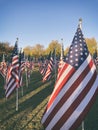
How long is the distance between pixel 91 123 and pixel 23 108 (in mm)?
5927

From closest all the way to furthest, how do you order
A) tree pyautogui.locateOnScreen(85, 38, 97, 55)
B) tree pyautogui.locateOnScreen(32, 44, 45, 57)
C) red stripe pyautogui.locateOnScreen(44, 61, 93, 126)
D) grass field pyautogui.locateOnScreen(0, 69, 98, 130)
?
red stripe pyautogui.locateOnScreen(44, 61, 93, 126) < grass field pyautogui.locateOnScreen(0, 69, 98, 130) < tree pyautogui.locateOnScreen(85, 38, 97, 55) < tree pyautogui.locateOnScreen(32, 44, 45, 57)

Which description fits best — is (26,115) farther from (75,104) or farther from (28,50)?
(28,50)

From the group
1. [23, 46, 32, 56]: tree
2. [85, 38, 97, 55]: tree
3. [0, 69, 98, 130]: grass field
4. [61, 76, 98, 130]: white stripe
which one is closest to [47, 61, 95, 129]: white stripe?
[61, 76, 98, 130]: white stripe

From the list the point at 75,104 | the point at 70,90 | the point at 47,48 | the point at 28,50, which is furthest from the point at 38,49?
the point at 75,104

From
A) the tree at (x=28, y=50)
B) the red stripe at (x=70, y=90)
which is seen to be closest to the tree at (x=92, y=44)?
the tree at (x=28, y=50)

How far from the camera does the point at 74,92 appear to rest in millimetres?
7586

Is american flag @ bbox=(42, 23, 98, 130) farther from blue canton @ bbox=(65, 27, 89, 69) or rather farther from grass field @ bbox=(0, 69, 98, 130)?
grass field @ bbox=(0, 69, 98, 130)

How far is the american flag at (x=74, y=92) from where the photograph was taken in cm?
750

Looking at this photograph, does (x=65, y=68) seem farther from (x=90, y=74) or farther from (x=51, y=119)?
(x=51, y=119)

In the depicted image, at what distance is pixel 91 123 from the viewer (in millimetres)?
15891

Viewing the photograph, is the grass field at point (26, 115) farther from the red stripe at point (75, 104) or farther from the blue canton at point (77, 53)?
the blue canton at point (77, 53)

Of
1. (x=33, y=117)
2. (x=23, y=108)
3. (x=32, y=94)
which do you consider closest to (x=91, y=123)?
(x=33, y=117)

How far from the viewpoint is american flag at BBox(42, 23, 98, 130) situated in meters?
7.50

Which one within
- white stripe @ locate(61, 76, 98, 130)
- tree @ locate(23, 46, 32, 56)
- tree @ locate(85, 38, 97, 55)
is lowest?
tree @ locate(23, 46, 32, 56)
